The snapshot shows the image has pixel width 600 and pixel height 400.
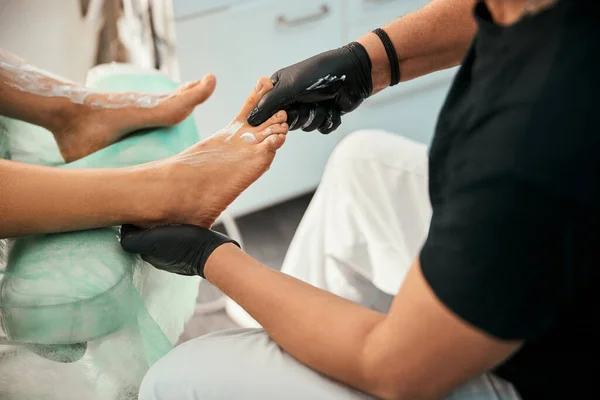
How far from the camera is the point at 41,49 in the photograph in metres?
1.40

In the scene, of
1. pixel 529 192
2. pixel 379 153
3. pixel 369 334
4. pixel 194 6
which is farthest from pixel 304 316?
pixel 194 6

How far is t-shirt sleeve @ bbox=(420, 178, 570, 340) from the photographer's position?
0.59m

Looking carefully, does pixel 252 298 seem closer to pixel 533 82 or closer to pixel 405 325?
pixel 405 325

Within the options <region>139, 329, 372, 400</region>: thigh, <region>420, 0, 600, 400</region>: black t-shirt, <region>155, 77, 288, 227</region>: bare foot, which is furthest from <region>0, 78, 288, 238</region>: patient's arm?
<region>420, 0, 600, 400</region>: black t-shirt

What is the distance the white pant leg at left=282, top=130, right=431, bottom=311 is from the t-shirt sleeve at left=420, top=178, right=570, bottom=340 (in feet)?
1.41

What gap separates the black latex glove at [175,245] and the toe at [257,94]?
212 millimetres

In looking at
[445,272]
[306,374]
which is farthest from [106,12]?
[445,272]

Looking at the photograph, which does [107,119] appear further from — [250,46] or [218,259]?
[250,46]

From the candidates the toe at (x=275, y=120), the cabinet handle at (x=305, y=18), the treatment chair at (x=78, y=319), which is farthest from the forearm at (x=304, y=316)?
the cabinet handle at (x=305, y=18)

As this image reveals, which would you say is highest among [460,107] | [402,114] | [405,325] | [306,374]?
[460,107]

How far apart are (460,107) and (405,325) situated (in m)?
0.21

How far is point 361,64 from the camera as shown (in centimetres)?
109

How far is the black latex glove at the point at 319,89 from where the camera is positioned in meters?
1.05

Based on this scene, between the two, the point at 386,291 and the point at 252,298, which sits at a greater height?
the point at 252,298
